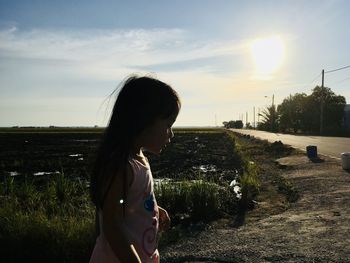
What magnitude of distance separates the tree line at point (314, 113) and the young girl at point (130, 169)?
53771 mm

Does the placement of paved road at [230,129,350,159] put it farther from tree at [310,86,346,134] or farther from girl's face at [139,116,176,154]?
tree at [310,86,346,134]

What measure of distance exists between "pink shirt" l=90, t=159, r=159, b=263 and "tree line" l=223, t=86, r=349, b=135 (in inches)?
2116

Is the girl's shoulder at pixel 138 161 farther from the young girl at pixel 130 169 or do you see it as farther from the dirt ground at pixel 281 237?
the dirt ground at pixel 281 237

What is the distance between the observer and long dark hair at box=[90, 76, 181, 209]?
1975 mm

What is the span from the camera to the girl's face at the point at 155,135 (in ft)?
6.76

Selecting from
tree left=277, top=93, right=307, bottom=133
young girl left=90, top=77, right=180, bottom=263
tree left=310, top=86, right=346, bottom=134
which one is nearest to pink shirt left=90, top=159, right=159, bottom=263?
young girl left=90, top=77, right=180, bottom=263

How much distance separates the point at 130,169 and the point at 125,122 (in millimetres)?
199

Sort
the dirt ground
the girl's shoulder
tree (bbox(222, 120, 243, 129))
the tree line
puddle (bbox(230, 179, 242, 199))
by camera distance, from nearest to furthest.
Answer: the girl's shoulder, the dirt ground, puddle (bbox(230, 179, 242, 199)), the tree line, tree (bbox(222, 120, 243, 129))

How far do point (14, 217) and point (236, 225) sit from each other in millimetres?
3247

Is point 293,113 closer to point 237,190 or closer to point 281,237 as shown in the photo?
point 237,190

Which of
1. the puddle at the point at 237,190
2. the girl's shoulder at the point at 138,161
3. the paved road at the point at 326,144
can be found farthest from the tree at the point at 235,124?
the girl's shoulder at the point at 138,161

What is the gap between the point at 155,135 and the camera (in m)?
2.07

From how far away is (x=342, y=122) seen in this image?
6562 cm

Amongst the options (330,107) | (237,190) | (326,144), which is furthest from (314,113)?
(237,190)
